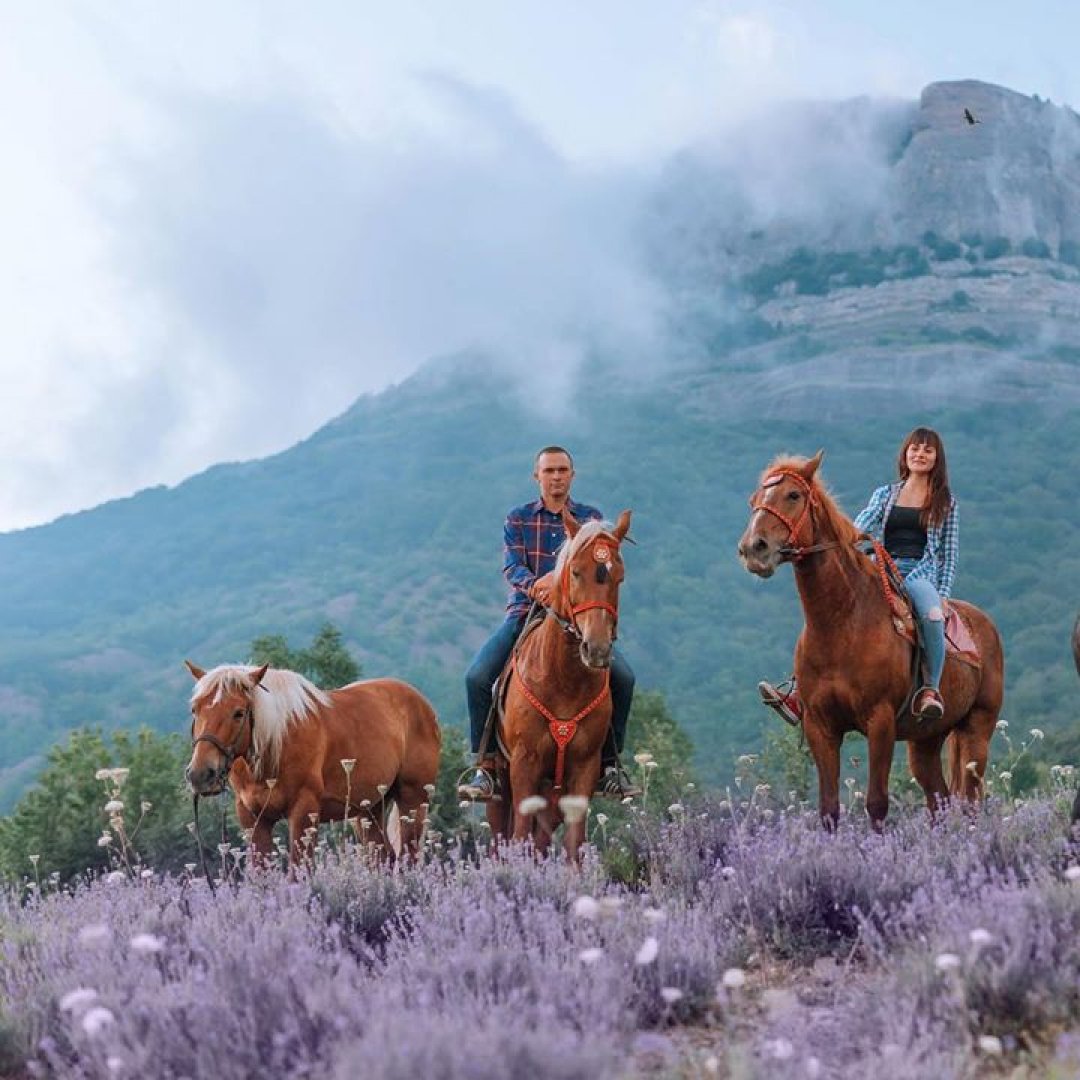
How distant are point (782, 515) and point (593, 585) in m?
1.30

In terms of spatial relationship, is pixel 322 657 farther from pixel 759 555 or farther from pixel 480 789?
pixel 759 555

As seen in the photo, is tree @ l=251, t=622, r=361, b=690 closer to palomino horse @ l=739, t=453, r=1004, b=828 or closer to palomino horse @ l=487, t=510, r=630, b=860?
palomino horse @ l=487, t=510, r=630, b=860

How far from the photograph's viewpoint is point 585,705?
8.97 meters

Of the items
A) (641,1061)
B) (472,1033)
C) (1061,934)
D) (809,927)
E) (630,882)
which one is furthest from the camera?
(630,882)

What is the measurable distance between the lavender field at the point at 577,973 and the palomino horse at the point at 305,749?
2.35m

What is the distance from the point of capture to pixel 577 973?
4.64 meters

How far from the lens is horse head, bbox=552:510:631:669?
26.2 feet

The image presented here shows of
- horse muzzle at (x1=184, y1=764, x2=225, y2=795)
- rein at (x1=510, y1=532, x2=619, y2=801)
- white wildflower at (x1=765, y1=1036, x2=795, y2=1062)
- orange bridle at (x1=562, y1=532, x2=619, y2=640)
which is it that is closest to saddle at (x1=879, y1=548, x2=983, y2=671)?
rein at (x1=510, y1=532, x2=619, y2=801)

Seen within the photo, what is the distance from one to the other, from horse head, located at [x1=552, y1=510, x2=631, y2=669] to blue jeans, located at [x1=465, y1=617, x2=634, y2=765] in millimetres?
1449

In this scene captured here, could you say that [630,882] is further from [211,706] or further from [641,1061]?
[641,1061]

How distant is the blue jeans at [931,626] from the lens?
913 cm

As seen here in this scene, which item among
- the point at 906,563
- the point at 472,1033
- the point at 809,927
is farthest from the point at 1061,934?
the point at 906,563

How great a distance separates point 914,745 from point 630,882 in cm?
308

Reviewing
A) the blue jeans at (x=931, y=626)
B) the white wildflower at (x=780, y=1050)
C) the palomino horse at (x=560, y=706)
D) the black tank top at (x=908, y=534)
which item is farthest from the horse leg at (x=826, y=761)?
the white wildflower at (x=780, y=1050)
